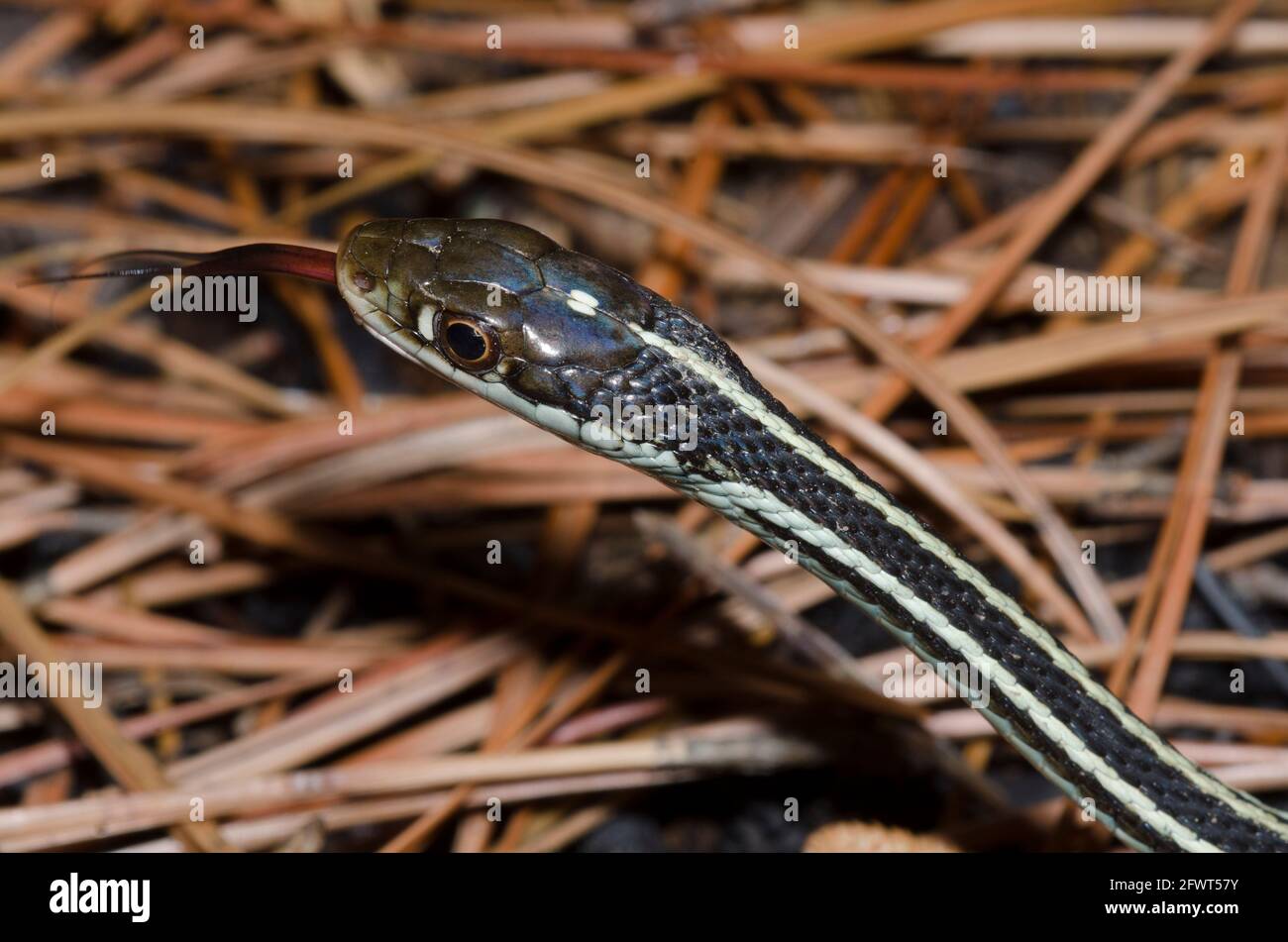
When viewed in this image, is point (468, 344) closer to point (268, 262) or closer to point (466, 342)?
point (466, 342)

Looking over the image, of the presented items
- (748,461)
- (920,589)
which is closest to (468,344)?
(748,461)

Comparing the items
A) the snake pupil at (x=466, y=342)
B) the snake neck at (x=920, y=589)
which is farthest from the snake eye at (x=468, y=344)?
the snake neck at (x=920, y=589)

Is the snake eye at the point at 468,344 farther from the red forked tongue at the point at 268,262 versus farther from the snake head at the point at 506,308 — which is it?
the red forked tongue at the point at 268,262

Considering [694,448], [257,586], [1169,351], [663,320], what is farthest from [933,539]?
[257,586]

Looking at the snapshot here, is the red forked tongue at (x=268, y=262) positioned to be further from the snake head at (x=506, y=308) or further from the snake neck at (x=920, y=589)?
the snake neck at (x=920, y=589)

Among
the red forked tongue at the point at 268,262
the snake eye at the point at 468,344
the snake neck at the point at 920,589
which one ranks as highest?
the red forked tongue at the point at 268,262

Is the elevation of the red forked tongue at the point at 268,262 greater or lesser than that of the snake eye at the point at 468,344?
greater

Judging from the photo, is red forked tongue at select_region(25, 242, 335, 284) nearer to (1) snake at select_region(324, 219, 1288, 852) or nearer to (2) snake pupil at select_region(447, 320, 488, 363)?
(1) snake at select_region(324, 219, 1288, 852)

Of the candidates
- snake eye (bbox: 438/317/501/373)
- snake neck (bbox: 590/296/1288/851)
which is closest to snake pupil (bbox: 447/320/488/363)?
snake eye (bbox: 438/317/501/373)
